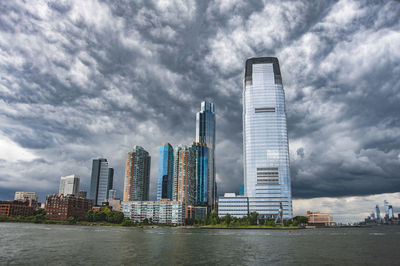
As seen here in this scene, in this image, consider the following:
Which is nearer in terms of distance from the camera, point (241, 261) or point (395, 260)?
point (241, 261)

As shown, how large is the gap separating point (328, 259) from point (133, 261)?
141 feet

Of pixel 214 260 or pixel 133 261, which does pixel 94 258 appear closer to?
pixel 133 261

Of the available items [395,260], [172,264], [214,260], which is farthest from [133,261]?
[395,260]

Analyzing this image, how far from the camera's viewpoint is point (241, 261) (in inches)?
2495

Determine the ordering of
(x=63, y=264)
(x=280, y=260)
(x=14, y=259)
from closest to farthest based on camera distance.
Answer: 1. (x=63, y=264)
2. (x=14, y=259)
3. (x=280, y=260)

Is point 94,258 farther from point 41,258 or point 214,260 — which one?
point 214,260

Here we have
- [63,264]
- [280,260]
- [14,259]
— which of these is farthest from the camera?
[280,260]

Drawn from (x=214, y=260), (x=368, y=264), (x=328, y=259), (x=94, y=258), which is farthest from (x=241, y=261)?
(x=94, y=258)

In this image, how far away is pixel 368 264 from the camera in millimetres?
62156

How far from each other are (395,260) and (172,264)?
50.4m

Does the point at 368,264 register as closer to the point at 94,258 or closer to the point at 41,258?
the point at 94,258

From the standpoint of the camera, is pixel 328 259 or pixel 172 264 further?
pixel 328 259

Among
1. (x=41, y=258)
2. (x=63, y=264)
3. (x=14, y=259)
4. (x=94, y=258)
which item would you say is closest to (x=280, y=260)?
(x=94, y=258)

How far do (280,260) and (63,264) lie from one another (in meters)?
44.2
